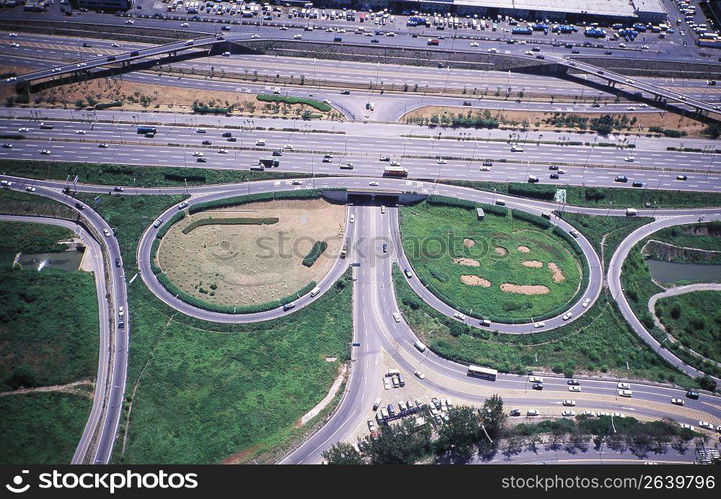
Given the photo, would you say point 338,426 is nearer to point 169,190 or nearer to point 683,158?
point 169,190

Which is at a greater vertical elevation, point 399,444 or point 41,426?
point 399,444

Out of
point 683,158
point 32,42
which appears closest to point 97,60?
point 32,42

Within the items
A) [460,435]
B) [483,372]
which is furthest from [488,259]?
[460,435]

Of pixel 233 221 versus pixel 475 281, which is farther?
pixel 233 221

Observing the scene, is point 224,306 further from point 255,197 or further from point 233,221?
point 255,197

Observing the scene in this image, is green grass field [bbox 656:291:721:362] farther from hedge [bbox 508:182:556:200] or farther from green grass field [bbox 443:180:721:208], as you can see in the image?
hedge [bbox 508:182:556:200]

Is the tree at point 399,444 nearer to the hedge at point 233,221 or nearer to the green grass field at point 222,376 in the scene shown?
the green grass field at point 222,376

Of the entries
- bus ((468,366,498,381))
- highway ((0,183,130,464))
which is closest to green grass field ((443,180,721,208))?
bus ((468,366,498,381))
